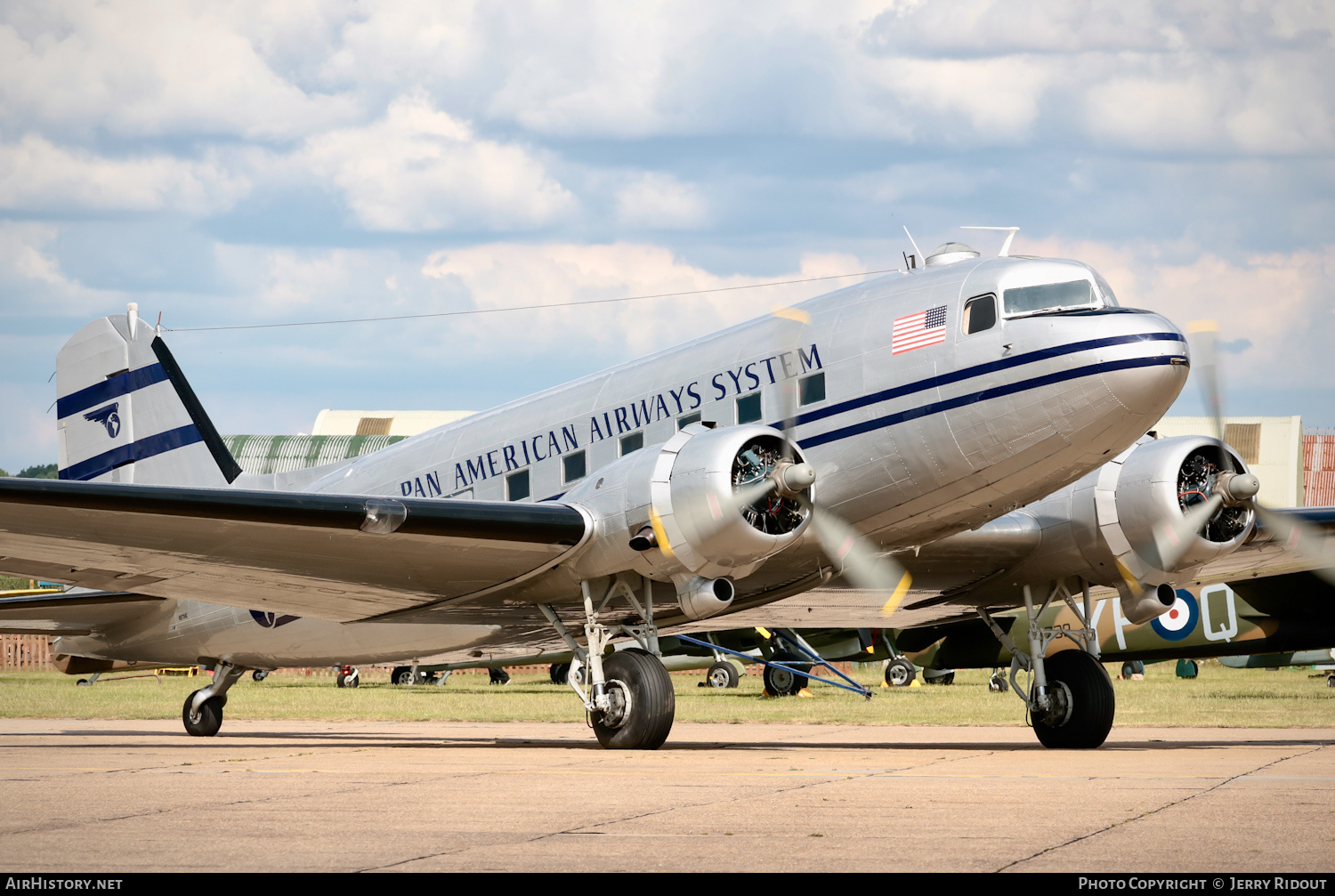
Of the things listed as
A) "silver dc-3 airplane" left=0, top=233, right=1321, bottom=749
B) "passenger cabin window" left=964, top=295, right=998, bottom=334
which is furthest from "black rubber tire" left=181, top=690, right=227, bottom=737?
"passenger cabin window" left=964, top=295, right=998, bottom=334

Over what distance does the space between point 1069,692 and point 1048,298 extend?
4.77 meters

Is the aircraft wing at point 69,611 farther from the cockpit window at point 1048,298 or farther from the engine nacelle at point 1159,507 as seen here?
the engine nacelle at point 1159,507

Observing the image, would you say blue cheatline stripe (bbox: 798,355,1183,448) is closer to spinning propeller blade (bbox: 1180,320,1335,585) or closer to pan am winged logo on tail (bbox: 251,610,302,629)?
spinning propeller blade (bbox: 1180,320,1335,585)

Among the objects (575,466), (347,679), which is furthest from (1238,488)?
(347,679)

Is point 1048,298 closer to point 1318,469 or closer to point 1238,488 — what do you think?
point 1238,488

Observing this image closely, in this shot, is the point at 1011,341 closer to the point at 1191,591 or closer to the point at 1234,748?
the point at 1234,748

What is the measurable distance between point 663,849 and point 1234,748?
1024 cm

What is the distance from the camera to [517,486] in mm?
15875

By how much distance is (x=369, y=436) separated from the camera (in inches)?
2542

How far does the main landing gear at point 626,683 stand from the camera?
13.3 metres

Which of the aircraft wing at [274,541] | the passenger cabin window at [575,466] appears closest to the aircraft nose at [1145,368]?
the aircraft wing at [274,541]

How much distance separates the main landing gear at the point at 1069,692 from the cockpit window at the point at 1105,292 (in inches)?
153

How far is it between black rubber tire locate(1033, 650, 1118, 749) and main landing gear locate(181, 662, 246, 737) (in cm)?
1123

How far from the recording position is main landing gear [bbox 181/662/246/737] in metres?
19.3
